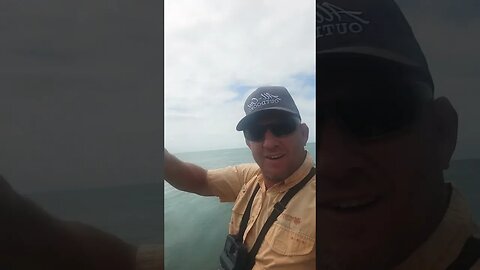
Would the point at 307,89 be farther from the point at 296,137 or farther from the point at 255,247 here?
the point at 255,247

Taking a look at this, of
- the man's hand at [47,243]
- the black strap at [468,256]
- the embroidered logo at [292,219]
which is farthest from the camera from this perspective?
the black strap at [468,256]

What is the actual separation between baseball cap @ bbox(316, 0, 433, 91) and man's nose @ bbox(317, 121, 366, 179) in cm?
29

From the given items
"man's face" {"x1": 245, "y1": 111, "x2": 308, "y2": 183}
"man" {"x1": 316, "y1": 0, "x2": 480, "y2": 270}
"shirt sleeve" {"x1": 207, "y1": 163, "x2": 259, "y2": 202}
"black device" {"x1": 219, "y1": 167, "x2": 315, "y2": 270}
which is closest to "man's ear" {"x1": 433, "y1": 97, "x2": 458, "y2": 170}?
"man" {"x1": 316, "y1": 0, "x2": 480, "y2": 270}

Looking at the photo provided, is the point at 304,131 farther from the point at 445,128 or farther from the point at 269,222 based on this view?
the point at 445,128

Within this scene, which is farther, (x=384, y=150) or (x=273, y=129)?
(x=384, y=150)

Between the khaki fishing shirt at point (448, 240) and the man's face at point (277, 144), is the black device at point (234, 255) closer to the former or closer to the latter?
the man's face at point (277, 144)

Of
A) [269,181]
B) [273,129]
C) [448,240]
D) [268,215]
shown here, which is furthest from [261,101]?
[448,240]

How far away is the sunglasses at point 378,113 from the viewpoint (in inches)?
99.7

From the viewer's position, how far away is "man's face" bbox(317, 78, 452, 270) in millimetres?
2527

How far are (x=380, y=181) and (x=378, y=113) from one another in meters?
0.27

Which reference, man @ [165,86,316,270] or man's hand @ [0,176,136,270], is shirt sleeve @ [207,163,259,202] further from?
man's hand @ [0,176,136,270]

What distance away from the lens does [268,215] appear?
96.5 inches

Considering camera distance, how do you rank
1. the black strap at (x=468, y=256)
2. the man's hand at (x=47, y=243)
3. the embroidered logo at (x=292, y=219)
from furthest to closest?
the black strap at (x=468, y=256), the embroidered logo at (x=292, y=219), the man's hand at (x=47, y=243)

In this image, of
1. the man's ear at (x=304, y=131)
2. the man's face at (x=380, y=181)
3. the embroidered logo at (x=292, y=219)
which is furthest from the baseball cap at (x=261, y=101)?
the embroidered logo at (x=292, y=219)
